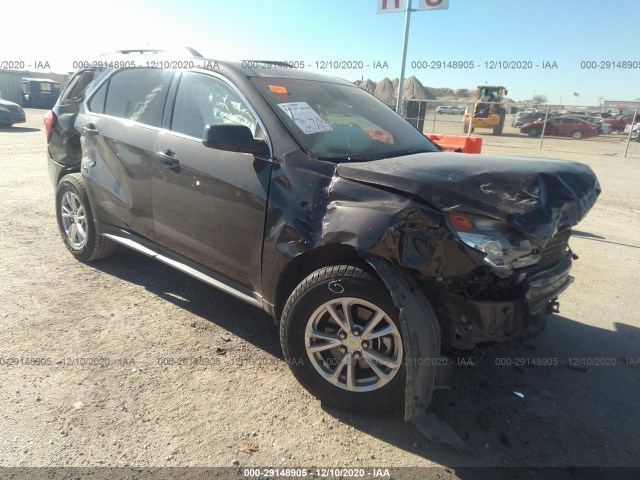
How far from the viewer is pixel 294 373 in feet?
9.30

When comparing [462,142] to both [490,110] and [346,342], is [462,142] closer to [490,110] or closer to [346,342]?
[346,342]

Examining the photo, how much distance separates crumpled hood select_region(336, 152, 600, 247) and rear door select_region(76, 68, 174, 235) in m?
1.85

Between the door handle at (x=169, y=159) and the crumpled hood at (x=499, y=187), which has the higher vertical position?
the crumpled hood at (x=499, y=187)

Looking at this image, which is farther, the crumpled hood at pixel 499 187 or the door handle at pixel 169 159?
the door handle at pixel 169 159

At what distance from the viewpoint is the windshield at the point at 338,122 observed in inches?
118

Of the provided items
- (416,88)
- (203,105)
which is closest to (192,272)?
(203,105)

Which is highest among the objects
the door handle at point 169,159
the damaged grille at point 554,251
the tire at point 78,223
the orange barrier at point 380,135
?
the orange barrier at point 380,135

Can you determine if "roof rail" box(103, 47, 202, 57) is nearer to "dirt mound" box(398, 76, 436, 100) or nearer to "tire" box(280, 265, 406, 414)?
"tire" box(280, 265, 406, 414)

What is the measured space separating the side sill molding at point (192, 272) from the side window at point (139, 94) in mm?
1026

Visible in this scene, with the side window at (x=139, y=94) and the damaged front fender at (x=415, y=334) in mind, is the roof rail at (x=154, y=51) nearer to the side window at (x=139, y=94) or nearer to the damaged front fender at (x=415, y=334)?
the side window at (x=139, y=94)

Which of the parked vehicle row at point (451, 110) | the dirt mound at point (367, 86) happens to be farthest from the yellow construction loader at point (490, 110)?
the parked vehicle row at point (451, 110)

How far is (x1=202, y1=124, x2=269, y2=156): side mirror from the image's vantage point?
9.21 feet

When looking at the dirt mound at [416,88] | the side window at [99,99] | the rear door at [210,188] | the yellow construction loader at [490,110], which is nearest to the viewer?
the rear door at [210,188]

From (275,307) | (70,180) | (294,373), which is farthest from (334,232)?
(70,180)
